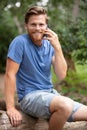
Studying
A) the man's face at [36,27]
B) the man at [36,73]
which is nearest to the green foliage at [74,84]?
the man at [36,73]

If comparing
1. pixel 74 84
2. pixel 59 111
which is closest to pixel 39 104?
pixel 59 111

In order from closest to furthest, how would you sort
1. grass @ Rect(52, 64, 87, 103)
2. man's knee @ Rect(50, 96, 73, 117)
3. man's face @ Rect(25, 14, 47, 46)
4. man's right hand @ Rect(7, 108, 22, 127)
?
man's knee @ Rect(50, 96, 73, 117)
man's right hand @ Rect(7, 108, 22, 127)
man's face @ Rect(25, 14, 47, 46)
grass @ Rect(52, 64, 87, 103)

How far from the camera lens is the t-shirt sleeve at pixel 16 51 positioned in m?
4.25

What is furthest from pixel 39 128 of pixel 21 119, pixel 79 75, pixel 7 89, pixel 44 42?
pixel 79 75

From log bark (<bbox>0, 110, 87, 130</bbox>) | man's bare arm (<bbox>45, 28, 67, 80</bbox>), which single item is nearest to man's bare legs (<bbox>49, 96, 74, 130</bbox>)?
log bark (<bbox>0, 110, 87, 130</bbox>)

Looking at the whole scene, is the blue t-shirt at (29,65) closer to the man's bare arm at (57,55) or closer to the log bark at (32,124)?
the man's bare arm at (57,55)

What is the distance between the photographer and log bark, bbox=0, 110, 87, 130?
14.1 ft

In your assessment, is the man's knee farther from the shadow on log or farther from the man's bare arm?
the man's bare arm

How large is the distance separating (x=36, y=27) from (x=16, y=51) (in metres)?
0.35

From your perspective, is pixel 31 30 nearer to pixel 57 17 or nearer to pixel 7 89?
pixel 7 89

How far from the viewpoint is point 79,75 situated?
1119cm

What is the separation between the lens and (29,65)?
434 centimetres

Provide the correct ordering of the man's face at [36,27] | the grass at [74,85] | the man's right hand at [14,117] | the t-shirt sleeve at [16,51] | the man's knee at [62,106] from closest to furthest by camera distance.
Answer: the man's knee at [62,106] → the man's right hand at [14,117] → the t-shirt sleeve at [16,51] → the man's face at [36,27] → the grass at [74,85]

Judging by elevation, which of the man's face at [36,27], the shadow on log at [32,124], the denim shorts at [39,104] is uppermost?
the man's face at [36,27]
